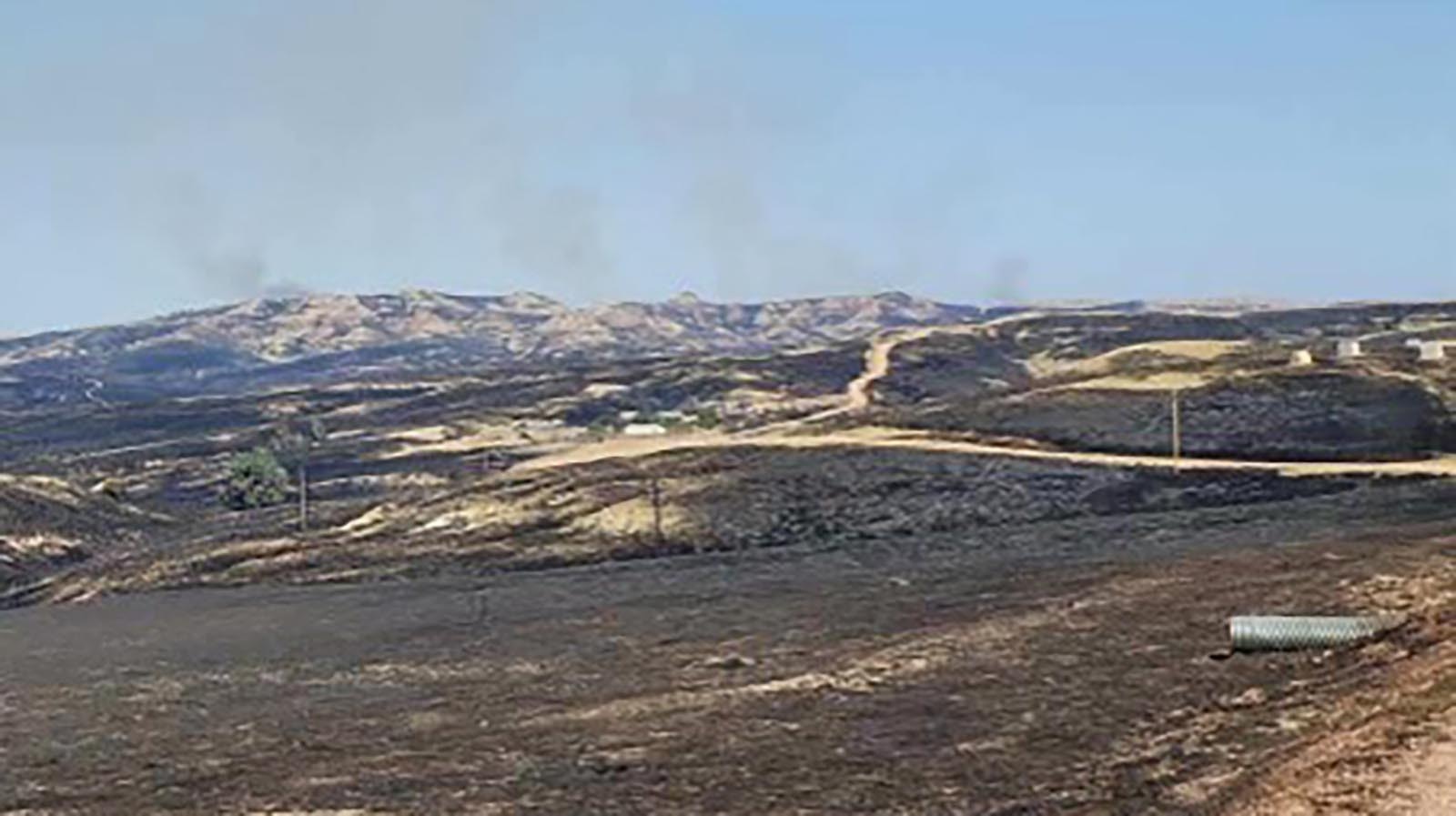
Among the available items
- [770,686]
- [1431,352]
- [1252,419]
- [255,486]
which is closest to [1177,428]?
[1252,419]

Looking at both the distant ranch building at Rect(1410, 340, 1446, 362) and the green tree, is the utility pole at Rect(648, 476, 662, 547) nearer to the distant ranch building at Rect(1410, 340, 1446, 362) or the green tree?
the green tree

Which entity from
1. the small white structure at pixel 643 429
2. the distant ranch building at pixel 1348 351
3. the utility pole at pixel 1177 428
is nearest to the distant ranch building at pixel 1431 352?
the distant ranch building at pixel 1348 351

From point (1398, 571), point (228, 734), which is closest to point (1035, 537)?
point (1398, 571)

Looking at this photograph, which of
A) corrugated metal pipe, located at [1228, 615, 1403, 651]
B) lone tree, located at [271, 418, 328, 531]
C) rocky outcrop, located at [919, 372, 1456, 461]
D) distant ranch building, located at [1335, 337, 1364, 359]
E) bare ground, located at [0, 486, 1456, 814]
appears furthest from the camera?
lone tree, located at [271, 418, 328, 531]

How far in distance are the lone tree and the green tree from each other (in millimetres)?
1445

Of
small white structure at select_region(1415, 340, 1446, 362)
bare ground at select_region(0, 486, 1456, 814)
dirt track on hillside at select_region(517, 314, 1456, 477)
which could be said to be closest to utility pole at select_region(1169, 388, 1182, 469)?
dirt track on hillside at select_region(517, 314, 1456, 477)

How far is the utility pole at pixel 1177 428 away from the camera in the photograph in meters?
85.0

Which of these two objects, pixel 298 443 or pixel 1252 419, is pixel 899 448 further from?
pixel 298 443

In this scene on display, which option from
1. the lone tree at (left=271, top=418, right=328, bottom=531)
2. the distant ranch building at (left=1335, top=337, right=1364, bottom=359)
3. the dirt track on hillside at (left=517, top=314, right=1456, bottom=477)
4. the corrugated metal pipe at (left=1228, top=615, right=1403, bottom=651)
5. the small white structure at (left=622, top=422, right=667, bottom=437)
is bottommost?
the lone tree at (left=271, top=418, right=328, bottom=531)

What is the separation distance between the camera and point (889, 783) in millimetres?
30094

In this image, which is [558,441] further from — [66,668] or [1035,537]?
[66,668]

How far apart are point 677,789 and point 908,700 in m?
8.25

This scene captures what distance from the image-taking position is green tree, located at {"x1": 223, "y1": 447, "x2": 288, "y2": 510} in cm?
11706

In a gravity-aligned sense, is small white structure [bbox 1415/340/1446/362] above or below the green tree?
above
